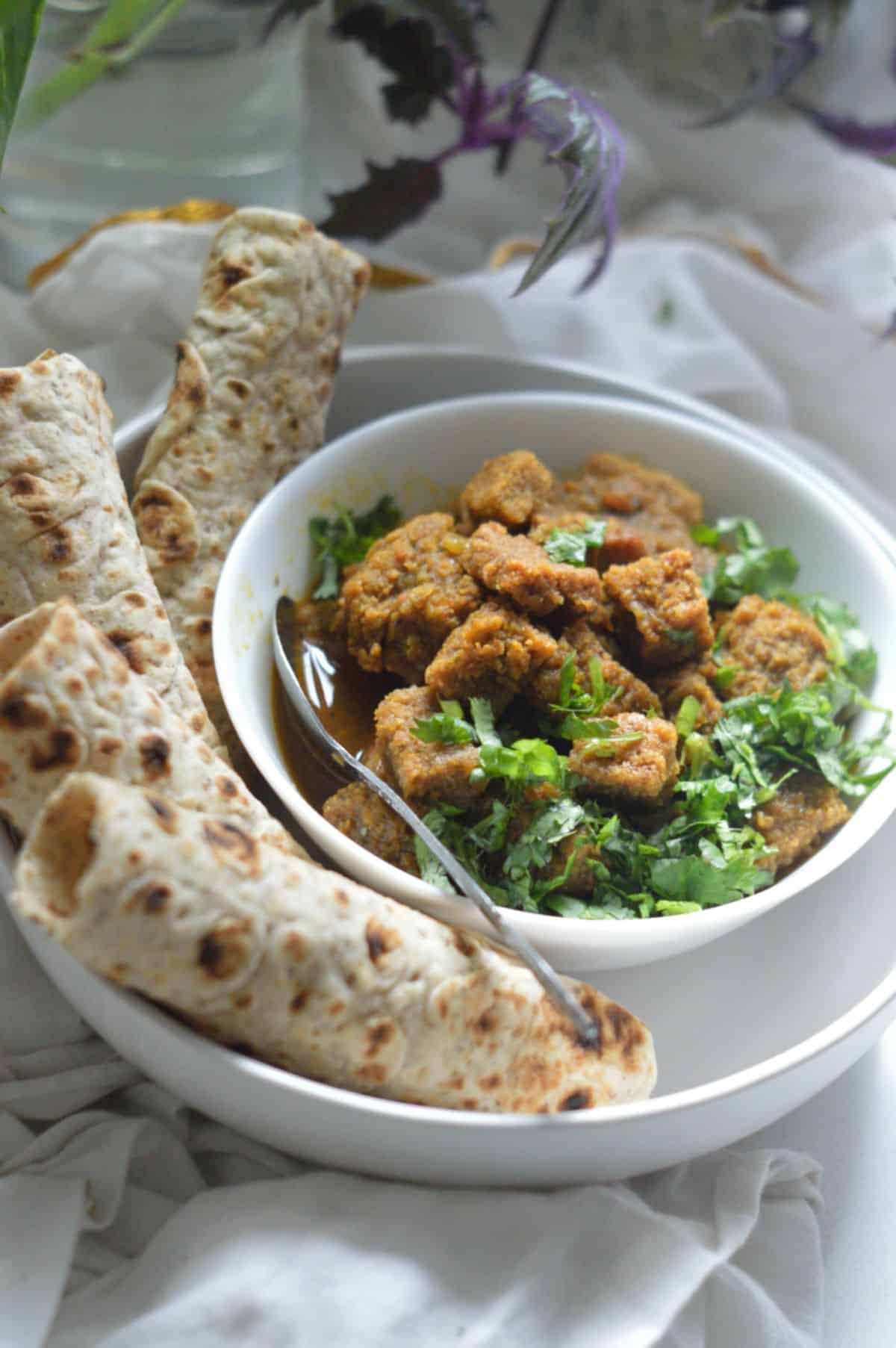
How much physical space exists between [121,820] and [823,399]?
2706 millimetres

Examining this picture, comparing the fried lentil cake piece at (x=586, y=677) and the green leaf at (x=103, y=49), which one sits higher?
the green leaf at (x=103, y=49)

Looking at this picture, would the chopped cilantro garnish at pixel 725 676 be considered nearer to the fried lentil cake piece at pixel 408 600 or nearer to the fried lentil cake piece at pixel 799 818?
the fried lentil cake piece at pixel 799 818

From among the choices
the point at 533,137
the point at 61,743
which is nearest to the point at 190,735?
the point at 61,743

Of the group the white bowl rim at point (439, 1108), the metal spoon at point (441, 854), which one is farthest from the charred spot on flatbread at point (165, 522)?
the white bowl rim at point (439, 1108)

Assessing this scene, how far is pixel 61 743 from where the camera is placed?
2021 mm

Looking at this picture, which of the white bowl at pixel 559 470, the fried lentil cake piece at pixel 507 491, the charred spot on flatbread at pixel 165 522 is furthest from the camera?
the fried lentil cake piece at pixel 507 491

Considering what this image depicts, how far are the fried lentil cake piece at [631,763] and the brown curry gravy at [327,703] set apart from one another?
0.51 metres

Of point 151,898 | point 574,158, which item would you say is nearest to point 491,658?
point 151,898

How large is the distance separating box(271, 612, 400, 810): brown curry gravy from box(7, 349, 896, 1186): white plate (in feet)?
2.19

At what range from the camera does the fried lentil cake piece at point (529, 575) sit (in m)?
2.55

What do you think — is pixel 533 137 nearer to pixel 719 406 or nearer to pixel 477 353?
pixel 477 353

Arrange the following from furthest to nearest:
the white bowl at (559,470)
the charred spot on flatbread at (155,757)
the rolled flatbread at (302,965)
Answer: the white bowl at (559,470)
the charred spot on flatbread at (155,757)
the rolled flatbread at (302,965)

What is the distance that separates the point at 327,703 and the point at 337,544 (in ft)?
1.39

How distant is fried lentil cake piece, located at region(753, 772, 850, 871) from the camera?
8.25 ft
